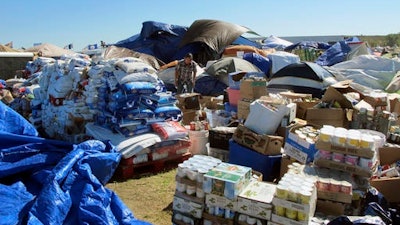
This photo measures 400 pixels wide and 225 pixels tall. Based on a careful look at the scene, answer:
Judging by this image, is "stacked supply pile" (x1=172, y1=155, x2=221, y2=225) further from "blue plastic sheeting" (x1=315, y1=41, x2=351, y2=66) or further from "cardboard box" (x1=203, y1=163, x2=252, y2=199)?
"blue plastic sheeting" (x1=315, y1=41, x2=351, y2=66)

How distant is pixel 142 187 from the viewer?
446 centimetres

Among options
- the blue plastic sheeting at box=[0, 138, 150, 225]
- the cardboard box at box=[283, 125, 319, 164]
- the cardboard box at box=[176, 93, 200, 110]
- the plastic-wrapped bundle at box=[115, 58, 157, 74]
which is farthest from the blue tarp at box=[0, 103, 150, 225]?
the cardboard box at box=[176, 93, 200, 110]

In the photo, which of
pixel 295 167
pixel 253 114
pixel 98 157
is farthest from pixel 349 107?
pixel 98 157

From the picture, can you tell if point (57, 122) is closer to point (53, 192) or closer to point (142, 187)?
point (142, 187)

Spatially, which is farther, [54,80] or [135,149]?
[54,80]

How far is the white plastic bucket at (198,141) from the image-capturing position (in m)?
5.43

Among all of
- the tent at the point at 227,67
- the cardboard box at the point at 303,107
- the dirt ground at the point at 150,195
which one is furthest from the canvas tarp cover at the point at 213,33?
the dirt ground at the point at 150,195

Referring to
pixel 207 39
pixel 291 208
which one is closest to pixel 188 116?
pixel 291 208

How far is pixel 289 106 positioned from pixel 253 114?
1.58 feet

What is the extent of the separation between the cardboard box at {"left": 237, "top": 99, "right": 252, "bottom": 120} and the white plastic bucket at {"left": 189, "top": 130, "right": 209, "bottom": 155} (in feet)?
2.31

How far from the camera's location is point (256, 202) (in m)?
2.77

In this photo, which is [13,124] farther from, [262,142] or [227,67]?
[227,67]

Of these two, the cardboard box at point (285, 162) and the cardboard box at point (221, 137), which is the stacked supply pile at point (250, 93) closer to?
the cardboard box at point (221, 137)

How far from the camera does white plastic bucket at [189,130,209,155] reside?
17.8 feet
